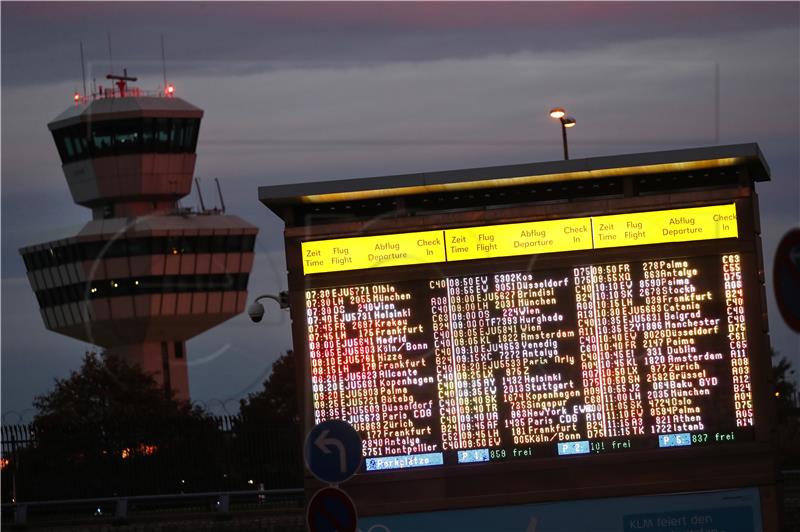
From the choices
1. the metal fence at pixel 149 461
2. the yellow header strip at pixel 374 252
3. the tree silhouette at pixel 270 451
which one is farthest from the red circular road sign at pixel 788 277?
the metal fence at pixel 149 461

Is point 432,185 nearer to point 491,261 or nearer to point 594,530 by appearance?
point 491,261

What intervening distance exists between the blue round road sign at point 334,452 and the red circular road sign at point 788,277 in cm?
706

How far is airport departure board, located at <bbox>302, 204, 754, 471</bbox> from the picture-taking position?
801 inches

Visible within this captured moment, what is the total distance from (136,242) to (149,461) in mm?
51691

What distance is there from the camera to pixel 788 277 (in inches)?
411

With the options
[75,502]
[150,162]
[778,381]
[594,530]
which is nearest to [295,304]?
[594,530]

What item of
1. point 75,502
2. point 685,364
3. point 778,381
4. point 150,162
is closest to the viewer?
point 685,364

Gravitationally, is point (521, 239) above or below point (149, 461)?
above

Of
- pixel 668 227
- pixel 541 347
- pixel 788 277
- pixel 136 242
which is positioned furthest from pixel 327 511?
pixel 136 242

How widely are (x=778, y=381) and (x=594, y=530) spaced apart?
52072mm

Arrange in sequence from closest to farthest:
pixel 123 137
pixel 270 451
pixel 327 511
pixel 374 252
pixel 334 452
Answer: pixel 327 511 → pixel 334 452 → pixel 374 252 → pixel 270 451 → pixel 123 137

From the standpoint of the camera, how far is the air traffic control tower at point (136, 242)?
88250 mm

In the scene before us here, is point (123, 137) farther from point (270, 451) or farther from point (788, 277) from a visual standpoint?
point (788, 277)

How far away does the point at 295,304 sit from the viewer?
2133 cm
